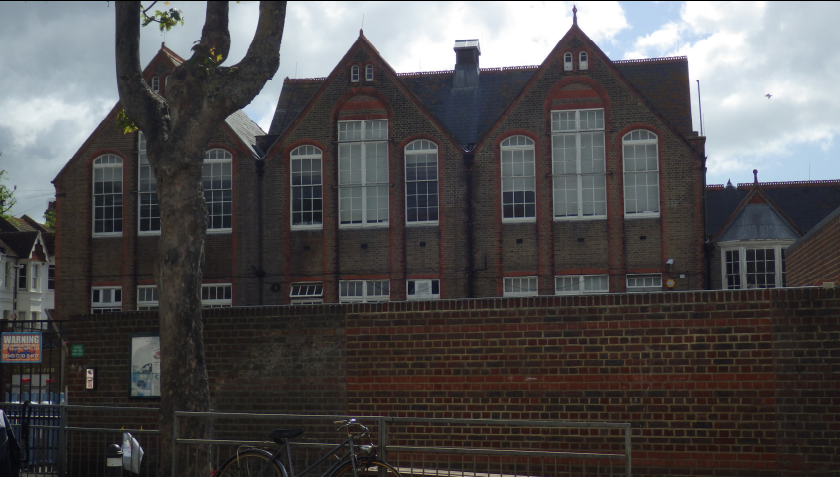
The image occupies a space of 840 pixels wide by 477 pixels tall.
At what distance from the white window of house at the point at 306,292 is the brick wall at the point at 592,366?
48.3ft

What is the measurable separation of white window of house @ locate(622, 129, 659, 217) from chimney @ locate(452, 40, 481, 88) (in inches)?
263

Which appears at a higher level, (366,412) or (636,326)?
(636,326)

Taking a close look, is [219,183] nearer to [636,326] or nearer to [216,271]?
[216,271]

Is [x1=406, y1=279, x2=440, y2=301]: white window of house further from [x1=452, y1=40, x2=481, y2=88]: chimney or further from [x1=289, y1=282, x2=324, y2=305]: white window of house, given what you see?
[x1=452, y1=40, x2=481, y2=88]: chimney

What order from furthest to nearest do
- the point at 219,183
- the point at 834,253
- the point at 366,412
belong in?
the point at 219,183 → the point at 834,253 → the point at 366,412

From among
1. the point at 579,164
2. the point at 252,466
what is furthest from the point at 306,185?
the point at 252,466

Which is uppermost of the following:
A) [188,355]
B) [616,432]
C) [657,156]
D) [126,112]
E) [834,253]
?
[657,156]

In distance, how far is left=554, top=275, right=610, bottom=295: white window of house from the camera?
88.5 feet

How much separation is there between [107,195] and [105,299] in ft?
12.1

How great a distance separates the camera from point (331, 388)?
1274cm

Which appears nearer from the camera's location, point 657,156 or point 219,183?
point 657,156

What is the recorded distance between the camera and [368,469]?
336 inches

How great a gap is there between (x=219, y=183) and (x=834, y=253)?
20822 mm

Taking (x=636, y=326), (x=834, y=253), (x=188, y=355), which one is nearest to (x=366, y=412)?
(x=188, y=355)
